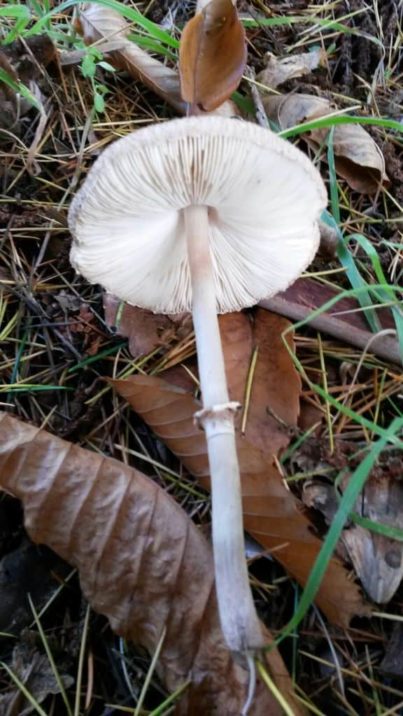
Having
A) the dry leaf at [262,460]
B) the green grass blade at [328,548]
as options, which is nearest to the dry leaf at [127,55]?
the dry leaf at [262,460]

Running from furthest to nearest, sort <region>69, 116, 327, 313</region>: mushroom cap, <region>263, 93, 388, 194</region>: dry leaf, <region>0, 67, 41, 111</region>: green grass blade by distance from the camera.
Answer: <region>263, 93, 388, 194</region>: dry leaf, <region>0, 67, 41, 111</region>: green grass blade, <region>69, 116, 327, 313</region>: mushroom cap

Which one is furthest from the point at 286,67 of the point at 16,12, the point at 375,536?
the point at 375,536

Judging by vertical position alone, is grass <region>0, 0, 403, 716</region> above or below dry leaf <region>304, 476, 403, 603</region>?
above

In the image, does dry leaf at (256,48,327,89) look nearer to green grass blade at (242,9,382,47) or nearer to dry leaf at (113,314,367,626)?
green grass blade at (242,9,382,47)

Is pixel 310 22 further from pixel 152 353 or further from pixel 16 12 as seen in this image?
pixel 152 353

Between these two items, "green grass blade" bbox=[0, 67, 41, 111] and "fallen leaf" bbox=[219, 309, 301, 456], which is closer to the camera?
"fallen leaf" bbox=[219, 309, 301, 456]

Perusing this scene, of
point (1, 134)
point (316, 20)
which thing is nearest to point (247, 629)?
point (1, 134)

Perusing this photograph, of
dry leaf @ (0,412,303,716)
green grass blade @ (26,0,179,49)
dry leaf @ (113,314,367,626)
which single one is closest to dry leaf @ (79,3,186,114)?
green grass blade @ (26,0,179,49)

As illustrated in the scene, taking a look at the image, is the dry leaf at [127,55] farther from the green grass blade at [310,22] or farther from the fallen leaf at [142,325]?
the fallen leaf at [142,325]
